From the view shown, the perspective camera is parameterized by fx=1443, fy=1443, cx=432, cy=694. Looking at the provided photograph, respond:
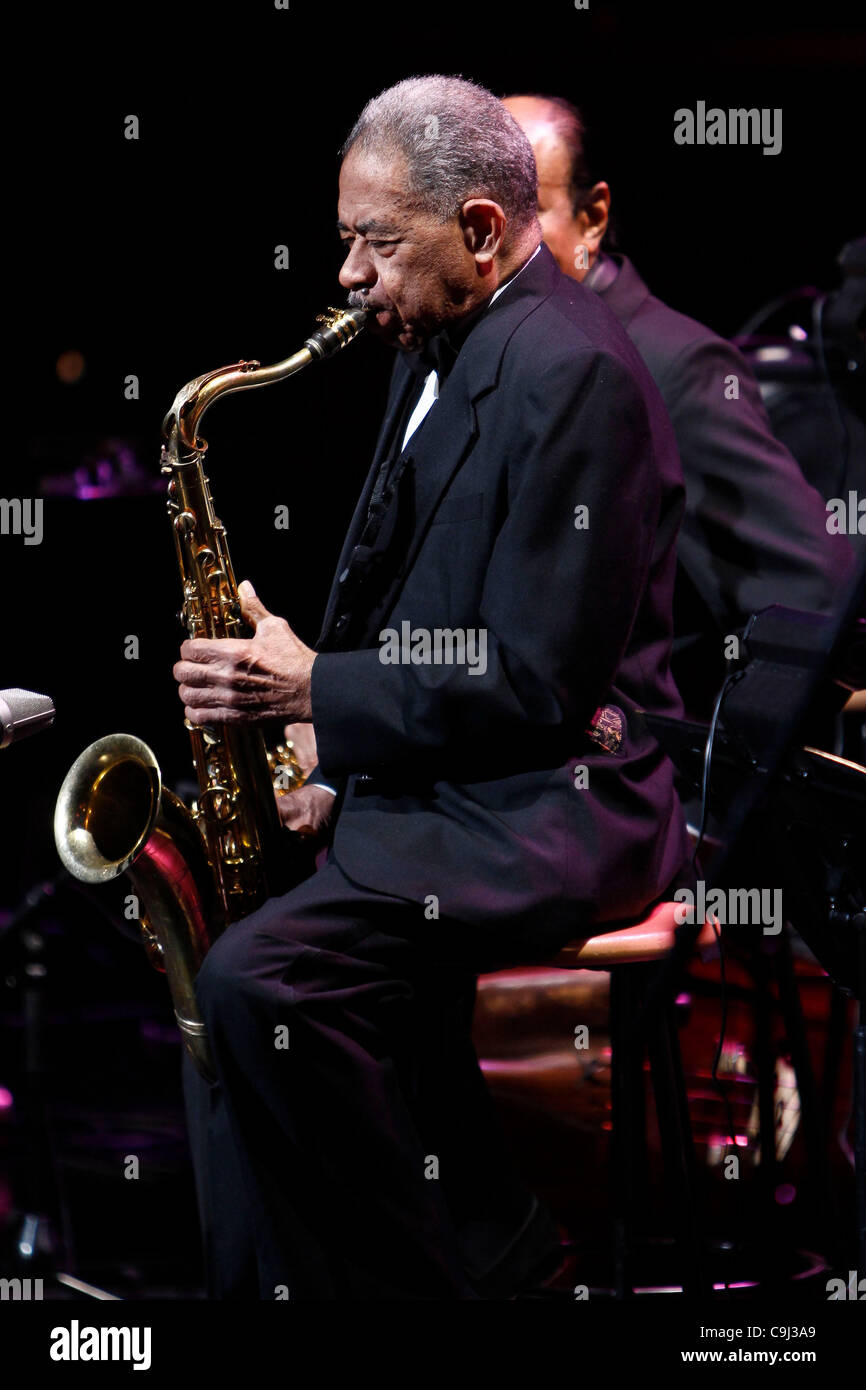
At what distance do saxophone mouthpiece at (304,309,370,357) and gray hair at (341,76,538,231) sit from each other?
219 millimetres

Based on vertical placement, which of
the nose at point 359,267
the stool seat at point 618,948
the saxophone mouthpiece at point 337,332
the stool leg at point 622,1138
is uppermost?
the nose at point 359,267

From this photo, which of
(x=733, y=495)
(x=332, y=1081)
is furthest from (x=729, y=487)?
(x=332, y=1081)

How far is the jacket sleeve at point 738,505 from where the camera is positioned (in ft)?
9.14

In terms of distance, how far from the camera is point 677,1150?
232cm

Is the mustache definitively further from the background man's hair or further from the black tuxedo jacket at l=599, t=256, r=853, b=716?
the background man's hair

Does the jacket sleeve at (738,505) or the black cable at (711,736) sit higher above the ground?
the jacket sleeve at (738,505)

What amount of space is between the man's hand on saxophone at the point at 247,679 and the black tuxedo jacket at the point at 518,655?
0.19ft

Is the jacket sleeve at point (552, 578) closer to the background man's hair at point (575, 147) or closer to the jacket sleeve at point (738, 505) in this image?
the jacket sleeve at point (738, 505)

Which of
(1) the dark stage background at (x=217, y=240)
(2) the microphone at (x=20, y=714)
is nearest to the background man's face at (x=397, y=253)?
(2) the microphone at (x=20, y=714)

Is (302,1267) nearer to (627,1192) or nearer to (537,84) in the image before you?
(627,1192)

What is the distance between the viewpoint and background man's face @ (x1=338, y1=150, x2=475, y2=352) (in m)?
2.20

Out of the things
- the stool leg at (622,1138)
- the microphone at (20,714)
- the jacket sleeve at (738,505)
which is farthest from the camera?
the jacket sleeve at (738,505)

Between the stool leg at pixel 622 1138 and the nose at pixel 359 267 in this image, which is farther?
the stool leg at pixel 622 1138

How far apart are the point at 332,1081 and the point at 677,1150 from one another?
0.61m
